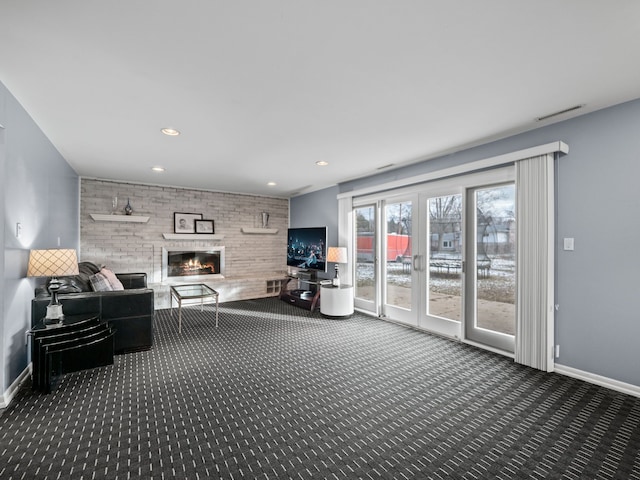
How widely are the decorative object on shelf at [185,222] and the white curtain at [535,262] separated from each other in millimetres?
5791

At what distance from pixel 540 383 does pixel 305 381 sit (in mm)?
2145

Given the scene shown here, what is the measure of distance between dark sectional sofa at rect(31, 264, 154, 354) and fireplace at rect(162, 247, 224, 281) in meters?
2.51

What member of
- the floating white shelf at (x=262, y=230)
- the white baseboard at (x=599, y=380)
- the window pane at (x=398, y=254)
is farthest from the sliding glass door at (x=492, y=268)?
the floating white shelf at (x=262, y=230)

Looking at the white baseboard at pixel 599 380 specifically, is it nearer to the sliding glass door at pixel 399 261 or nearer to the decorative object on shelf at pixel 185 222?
the sliding glass door at pixel 399 261

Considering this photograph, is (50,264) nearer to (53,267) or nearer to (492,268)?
(53,267)

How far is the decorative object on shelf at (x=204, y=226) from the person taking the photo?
258 inches

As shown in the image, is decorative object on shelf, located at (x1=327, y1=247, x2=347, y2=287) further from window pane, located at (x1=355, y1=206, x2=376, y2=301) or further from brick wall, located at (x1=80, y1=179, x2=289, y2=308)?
brick wall, located at (x1=80, y1=179, x2=289, y2=308)

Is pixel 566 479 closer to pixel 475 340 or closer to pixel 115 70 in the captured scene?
pixel 475 340

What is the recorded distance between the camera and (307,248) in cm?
659

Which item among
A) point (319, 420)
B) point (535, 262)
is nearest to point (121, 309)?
point (319, 420)

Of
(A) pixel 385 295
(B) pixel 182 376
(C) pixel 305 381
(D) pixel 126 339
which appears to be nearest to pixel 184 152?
(D) pixel 126 339

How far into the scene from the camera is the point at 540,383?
2.78 metres

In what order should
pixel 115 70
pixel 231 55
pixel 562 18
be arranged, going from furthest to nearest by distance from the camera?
pixel 115 70, pixel 231 55, pixel 562 18

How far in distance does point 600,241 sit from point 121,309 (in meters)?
4.87
